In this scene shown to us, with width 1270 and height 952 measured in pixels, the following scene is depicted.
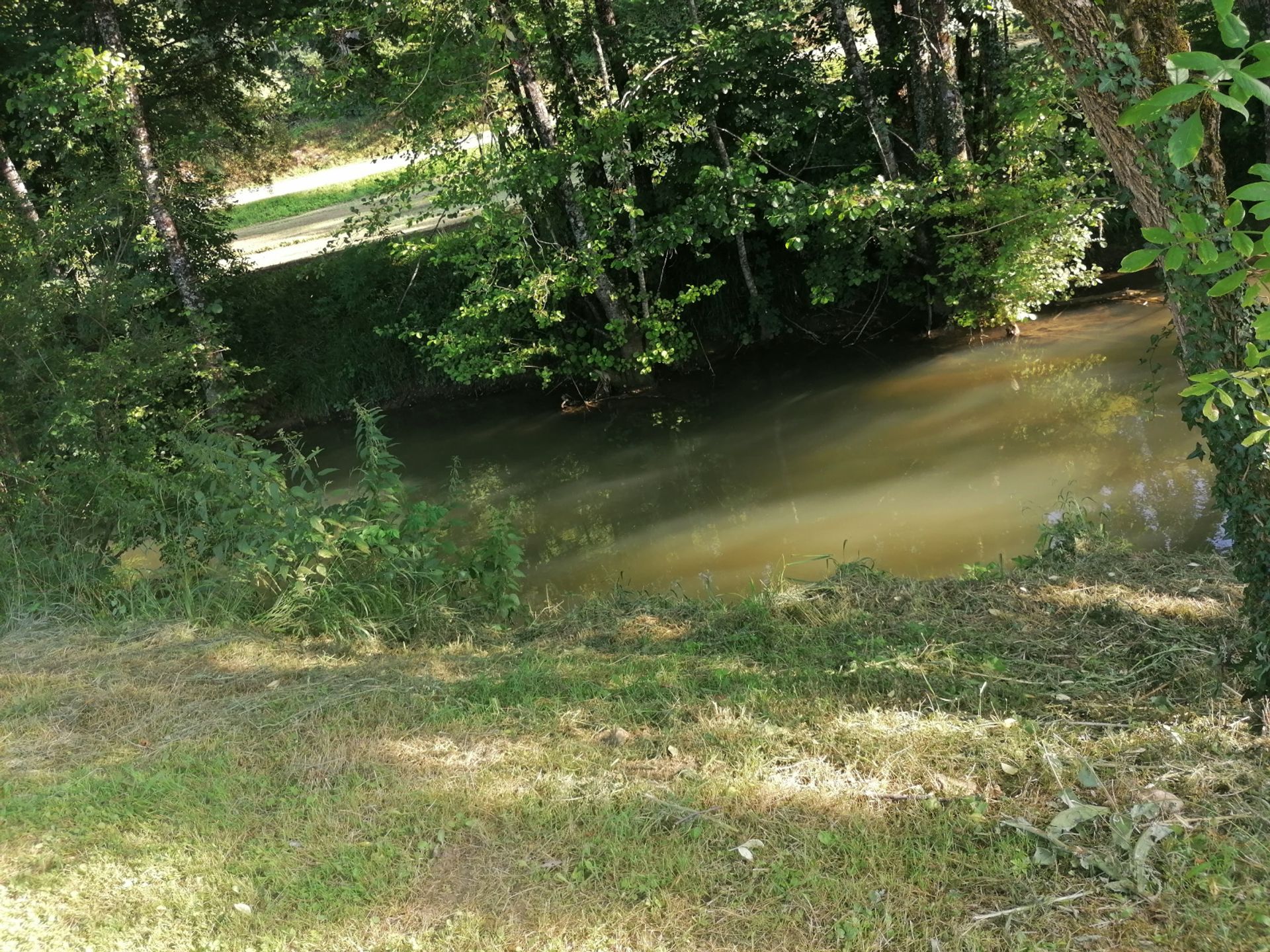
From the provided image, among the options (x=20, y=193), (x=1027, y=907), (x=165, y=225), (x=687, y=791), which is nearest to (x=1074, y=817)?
(x=1027, y=907)

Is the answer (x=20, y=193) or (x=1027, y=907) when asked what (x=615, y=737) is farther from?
(x=20, y=193)

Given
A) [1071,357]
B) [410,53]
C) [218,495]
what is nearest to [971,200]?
[1071,357]

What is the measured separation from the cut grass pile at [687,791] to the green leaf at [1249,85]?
6.48 ft

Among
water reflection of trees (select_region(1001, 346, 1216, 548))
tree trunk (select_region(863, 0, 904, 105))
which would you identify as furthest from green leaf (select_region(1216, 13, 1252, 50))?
tree trunk (select_region(863, 0, 904, 105))

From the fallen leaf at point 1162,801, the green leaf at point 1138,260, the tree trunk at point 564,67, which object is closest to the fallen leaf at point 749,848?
the fallen leaf at point 1162,801

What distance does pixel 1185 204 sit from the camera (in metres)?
3.17

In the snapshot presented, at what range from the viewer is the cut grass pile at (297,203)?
2273 cm

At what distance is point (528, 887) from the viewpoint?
2.99m

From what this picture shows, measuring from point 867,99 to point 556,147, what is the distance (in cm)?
360

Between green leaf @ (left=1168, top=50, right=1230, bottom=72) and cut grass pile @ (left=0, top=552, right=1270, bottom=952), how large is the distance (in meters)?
2.03

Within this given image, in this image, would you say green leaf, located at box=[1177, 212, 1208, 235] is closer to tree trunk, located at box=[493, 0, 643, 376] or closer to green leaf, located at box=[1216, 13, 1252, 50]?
green leaf, located at box=[1216, 13, 1252, 50]

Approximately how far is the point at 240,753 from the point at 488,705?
3.24 feet

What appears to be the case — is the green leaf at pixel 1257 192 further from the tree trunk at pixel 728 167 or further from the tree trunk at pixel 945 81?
the tree trunk at pixel 945 81

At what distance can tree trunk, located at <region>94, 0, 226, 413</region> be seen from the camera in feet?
35.8
